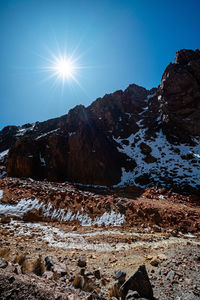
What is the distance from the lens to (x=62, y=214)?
424 inches

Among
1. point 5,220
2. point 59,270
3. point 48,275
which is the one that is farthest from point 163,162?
point 48,275

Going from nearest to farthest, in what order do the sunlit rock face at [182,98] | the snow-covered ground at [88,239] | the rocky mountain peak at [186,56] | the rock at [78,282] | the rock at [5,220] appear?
the rock at [78,282], the snow-covered ground at [88,239], the rock at [5,220], the sunlit rock face at [182,98], the rocky mountain peak at [186,56]

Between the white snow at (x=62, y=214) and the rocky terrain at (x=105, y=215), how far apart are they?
0.08 metres

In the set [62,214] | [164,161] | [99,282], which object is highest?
[164,161]

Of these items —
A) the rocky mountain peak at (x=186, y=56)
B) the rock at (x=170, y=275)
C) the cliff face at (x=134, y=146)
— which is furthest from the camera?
the rocky mountain peak at (x=186, y=56)

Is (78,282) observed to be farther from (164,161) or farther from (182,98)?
(182,98)

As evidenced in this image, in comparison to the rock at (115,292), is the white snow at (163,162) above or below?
above

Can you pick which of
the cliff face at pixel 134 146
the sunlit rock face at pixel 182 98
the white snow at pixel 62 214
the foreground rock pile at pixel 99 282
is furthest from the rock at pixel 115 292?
the sunlit rock face at pixel 182 98

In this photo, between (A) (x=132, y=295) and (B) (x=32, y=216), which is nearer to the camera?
(A) (x=132, y=295)

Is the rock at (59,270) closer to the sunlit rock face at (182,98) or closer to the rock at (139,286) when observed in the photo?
the rock at (139,286)

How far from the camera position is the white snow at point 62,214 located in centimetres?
997

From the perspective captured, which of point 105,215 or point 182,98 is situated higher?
point 182,98

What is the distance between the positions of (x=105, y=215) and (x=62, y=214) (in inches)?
144

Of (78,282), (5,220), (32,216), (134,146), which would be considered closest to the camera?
(78,282)
